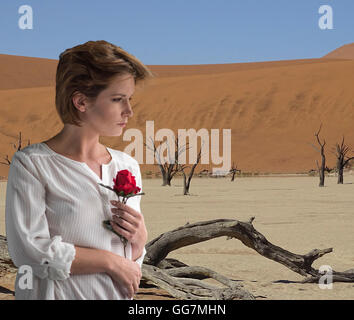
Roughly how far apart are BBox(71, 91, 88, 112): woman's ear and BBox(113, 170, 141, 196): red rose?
184 millimetres

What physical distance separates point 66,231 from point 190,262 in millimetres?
5477

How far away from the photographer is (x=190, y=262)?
6918 millimetres

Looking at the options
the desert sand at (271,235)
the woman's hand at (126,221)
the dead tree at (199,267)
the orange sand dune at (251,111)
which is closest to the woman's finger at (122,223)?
the woman's hand at (126,221)

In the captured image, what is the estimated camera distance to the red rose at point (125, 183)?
5.10ft

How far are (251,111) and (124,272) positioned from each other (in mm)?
55423

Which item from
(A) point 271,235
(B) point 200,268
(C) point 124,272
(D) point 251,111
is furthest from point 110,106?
(D) point 251,111

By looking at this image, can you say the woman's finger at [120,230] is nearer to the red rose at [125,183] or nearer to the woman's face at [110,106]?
the red rose at [125,183]

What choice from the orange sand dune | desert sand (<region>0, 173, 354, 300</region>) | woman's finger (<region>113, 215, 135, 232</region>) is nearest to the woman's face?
woman's finger (<region>113, 215, 135, 232</region>)

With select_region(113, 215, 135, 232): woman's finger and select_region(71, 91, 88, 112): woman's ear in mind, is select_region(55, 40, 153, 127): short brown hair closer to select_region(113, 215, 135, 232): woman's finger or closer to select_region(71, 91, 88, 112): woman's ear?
select_region(71, 91, 88, 112): woman's ear

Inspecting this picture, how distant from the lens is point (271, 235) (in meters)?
9.46

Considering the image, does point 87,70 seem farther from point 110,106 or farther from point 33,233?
point 33,233
